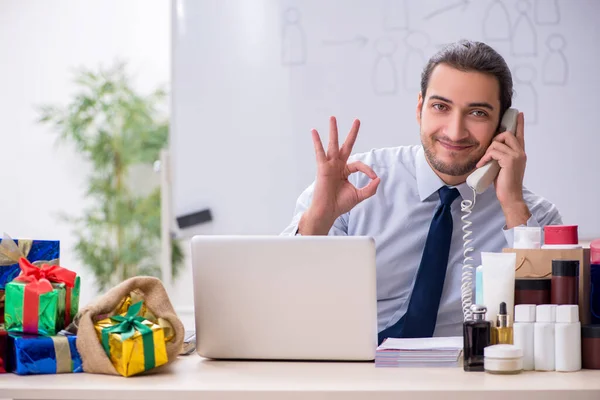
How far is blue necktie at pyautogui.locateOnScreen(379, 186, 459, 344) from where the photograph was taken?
195 centimetres

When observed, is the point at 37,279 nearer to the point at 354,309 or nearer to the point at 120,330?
the point at 120,330

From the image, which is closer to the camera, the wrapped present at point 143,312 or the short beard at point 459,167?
the wrapped present at point 143,312

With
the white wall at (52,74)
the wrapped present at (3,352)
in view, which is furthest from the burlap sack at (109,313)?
the white wall at (52,74)

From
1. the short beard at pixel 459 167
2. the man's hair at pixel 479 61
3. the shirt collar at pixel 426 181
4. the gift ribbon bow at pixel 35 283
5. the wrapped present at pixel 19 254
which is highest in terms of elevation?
the man's hair at pixel 479 61

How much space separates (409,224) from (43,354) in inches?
43.7

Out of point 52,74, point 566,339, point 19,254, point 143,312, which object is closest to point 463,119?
point 566,339

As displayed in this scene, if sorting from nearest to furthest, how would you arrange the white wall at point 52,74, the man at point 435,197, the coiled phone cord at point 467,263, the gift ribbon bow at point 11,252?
the gift ribbon bow at point 11,252 → the coiled phone cord at point 467,263 → the man at point 435,197 → the white wall at point 52,74

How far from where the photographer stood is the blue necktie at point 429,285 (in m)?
1.95

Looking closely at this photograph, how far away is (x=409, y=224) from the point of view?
2.22 m

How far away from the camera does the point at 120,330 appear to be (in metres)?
1.44

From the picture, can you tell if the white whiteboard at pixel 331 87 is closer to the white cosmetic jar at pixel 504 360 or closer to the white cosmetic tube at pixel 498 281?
the white cosmetic tube at pixel 498 281

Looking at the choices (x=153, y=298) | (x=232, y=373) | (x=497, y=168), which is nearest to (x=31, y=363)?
(x=153, y=298)

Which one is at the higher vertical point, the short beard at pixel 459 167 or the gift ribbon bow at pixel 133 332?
the short beard at pixel 459 167

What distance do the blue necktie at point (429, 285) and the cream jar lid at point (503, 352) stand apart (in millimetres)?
554
